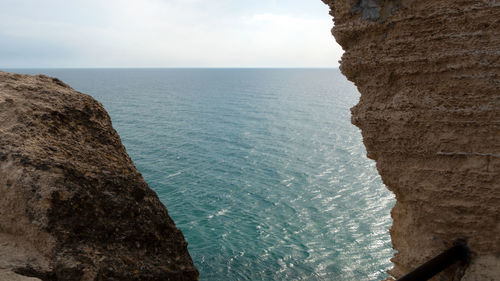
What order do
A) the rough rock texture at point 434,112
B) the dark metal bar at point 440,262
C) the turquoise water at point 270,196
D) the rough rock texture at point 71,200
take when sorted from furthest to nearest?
the turquoise water at point 270,196
the rough rock texture at point 434,112
the rough rock texture at point 71,200
the dark metal bar at point 440,262

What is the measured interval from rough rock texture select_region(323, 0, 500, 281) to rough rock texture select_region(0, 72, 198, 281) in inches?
107

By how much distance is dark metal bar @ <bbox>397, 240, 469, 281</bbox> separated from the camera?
2.99m

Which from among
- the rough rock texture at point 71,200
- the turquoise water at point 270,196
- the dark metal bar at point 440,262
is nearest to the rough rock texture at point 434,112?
the dark metal bar at point 440,262

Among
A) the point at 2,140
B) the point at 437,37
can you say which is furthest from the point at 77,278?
the point at 437,37

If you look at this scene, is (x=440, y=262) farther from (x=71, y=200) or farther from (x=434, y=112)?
(x=71, y=200)

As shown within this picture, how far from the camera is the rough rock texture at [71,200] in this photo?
3.27 metres

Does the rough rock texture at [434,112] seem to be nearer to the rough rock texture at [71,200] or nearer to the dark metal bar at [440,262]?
the dark metal bar at [440,262]

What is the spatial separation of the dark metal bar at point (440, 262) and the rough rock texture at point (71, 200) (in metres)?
2.42

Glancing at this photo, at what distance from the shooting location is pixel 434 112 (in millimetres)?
3744

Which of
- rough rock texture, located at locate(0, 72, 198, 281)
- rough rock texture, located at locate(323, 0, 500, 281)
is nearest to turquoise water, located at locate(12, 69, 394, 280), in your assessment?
rough rock texture, located at locate(0, 72, 198, 281)

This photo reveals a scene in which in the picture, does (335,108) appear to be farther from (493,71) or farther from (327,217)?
(493,71)

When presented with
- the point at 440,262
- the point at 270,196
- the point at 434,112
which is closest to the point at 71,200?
the point at 440,262

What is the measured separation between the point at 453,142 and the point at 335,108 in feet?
189

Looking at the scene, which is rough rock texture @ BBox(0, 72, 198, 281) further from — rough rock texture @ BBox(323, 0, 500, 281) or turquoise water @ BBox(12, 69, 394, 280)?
turquoise water @ BBox(12, 69, 394, 280)
